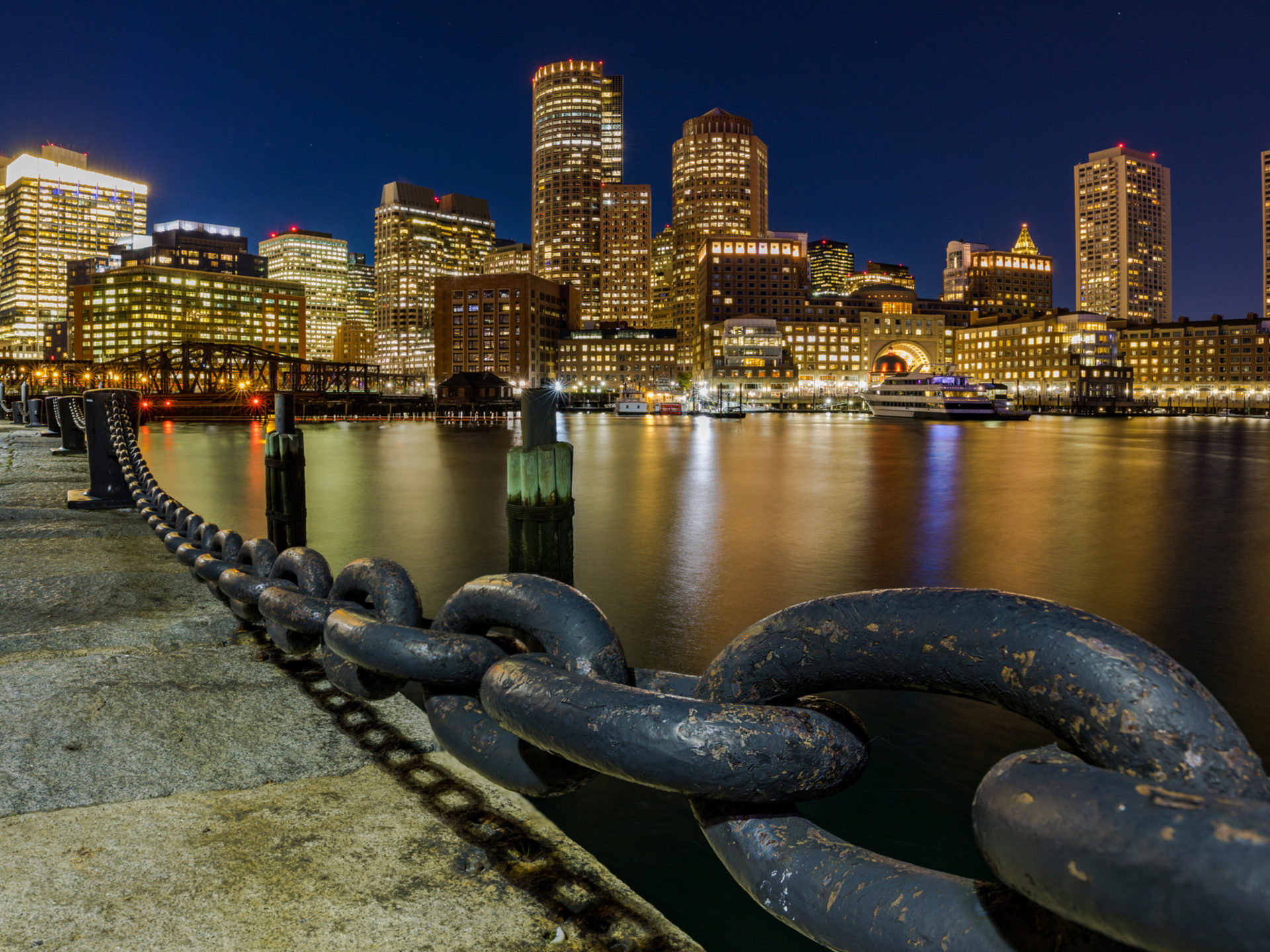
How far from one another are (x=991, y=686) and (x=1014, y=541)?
15.4 meters

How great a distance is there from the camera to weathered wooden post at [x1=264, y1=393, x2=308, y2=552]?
364 inches

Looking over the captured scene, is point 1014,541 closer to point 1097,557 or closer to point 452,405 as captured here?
point 1097,557

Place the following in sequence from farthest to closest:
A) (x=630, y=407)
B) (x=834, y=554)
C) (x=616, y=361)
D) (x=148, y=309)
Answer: (x=616, y=361) < (x=148, y=309) < (x=630, y=407) < (x=834, y=554)

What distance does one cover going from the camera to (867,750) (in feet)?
4.05

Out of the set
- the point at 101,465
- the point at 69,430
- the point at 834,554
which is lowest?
the point at 834,554

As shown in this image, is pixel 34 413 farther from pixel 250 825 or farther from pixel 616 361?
pixel 616 361

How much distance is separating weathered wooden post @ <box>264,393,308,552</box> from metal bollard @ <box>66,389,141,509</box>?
1.70 m

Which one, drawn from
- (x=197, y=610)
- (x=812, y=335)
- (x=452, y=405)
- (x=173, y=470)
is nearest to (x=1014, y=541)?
(x=197, y=610)

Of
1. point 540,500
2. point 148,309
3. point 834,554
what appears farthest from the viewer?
point 148,309

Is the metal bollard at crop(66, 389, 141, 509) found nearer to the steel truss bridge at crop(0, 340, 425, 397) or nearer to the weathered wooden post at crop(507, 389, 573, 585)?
the weathered wooden post at crop(507, 389, 573, 585)

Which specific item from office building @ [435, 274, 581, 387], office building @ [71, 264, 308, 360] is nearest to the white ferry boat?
office building @ [435, 274, 581, 387]

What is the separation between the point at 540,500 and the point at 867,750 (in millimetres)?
4928

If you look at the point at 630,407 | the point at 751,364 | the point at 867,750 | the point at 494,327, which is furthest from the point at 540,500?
the point at 494,327

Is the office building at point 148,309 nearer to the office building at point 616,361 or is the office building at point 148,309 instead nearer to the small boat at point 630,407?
the office building at point 616,361
